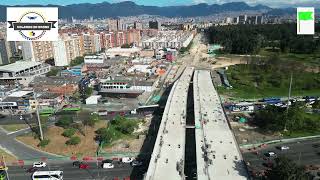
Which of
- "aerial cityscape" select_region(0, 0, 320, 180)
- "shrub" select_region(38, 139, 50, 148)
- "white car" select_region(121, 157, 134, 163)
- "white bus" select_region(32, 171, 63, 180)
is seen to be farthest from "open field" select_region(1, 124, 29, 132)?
"white car" select_region(121, 157, 134, 163)

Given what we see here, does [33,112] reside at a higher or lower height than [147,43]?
lower

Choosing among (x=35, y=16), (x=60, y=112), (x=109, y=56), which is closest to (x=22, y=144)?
(x=60, y=112)

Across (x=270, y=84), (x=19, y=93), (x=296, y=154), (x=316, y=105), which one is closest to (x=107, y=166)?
(x=296, y=154)

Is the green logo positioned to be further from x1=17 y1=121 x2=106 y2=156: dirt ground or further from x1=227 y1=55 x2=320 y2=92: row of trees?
x1=227 y1=55 x2=320 y2=92: row of trees

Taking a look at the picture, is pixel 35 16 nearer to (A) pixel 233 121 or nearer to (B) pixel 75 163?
(B) pixel 75 163

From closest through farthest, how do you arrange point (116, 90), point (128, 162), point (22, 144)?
point (128, 162) < point (22, 144) < point (116, 90)

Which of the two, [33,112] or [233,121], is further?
[33,112]
